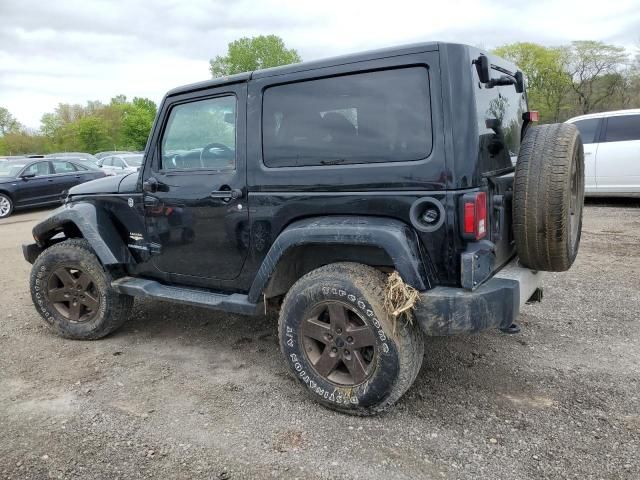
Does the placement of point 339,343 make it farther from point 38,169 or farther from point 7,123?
point 7,123

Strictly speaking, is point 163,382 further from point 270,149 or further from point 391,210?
point 391,210

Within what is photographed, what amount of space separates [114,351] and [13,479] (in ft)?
5.08

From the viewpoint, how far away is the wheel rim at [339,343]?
→ 288cm

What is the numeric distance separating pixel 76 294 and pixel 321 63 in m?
2.71

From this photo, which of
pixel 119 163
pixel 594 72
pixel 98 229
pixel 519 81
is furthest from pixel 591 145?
pixel 594 72

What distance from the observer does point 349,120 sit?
2943mm

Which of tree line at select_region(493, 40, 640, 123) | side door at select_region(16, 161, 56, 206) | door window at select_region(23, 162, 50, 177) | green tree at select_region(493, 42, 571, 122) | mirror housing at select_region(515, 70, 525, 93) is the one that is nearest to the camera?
mirror housing at select_region(515, 70, 525, 93)

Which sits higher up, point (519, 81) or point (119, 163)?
point (519, 81)

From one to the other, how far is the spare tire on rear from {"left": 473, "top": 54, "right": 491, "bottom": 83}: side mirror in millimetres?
448

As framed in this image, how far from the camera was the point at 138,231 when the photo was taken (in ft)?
12.8

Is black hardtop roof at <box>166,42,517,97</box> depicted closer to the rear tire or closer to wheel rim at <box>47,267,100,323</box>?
wheel rim at <box>47,267,100,323</box>

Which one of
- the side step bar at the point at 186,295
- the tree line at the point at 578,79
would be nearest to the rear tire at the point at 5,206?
the side step bar at the point at 186,295

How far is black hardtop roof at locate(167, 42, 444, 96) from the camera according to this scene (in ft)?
8.84

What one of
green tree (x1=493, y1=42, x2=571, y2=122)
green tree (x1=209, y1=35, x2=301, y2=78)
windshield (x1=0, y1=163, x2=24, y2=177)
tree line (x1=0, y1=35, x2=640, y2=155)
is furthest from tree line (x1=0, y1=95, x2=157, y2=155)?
windshield (x1=0, y1=163, x2=24, y2=177)
